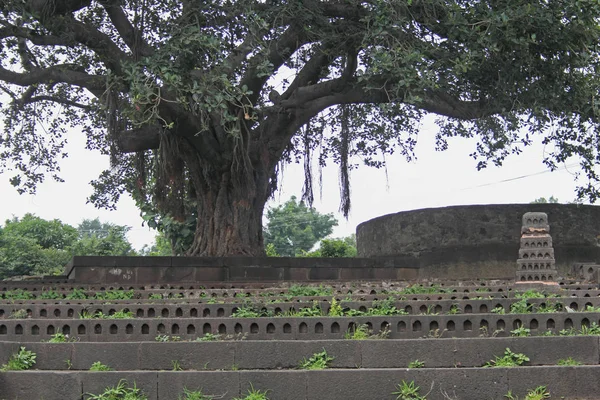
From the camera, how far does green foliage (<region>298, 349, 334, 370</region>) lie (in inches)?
227

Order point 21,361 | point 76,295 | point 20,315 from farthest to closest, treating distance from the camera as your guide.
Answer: point 76,295 → point 20,315 → point 21,361

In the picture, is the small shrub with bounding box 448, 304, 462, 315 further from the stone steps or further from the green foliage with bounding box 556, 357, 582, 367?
the green foliage with bounding box 556, 357, 582, 367

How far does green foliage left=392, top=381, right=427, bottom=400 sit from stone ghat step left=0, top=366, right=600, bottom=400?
3 cm

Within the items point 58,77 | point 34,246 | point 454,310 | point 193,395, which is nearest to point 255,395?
point 193,395

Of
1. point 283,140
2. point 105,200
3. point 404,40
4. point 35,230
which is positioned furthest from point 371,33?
point 35,230

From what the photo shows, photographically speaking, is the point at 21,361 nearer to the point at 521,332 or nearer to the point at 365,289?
the point at 365,289

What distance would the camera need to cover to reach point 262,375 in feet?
18.1

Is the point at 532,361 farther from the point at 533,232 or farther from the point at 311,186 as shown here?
the point at 311,186

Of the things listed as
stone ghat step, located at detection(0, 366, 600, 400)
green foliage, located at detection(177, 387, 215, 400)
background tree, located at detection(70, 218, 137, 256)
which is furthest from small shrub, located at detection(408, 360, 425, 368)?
background tree, located at detection(70, 218, 137, 256)

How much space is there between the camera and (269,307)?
267 inches

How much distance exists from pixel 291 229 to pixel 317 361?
44.2 meters

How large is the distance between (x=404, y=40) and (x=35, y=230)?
84.7ft

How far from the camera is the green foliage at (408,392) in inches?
211

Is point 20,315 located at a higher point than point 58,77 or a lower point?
lower
